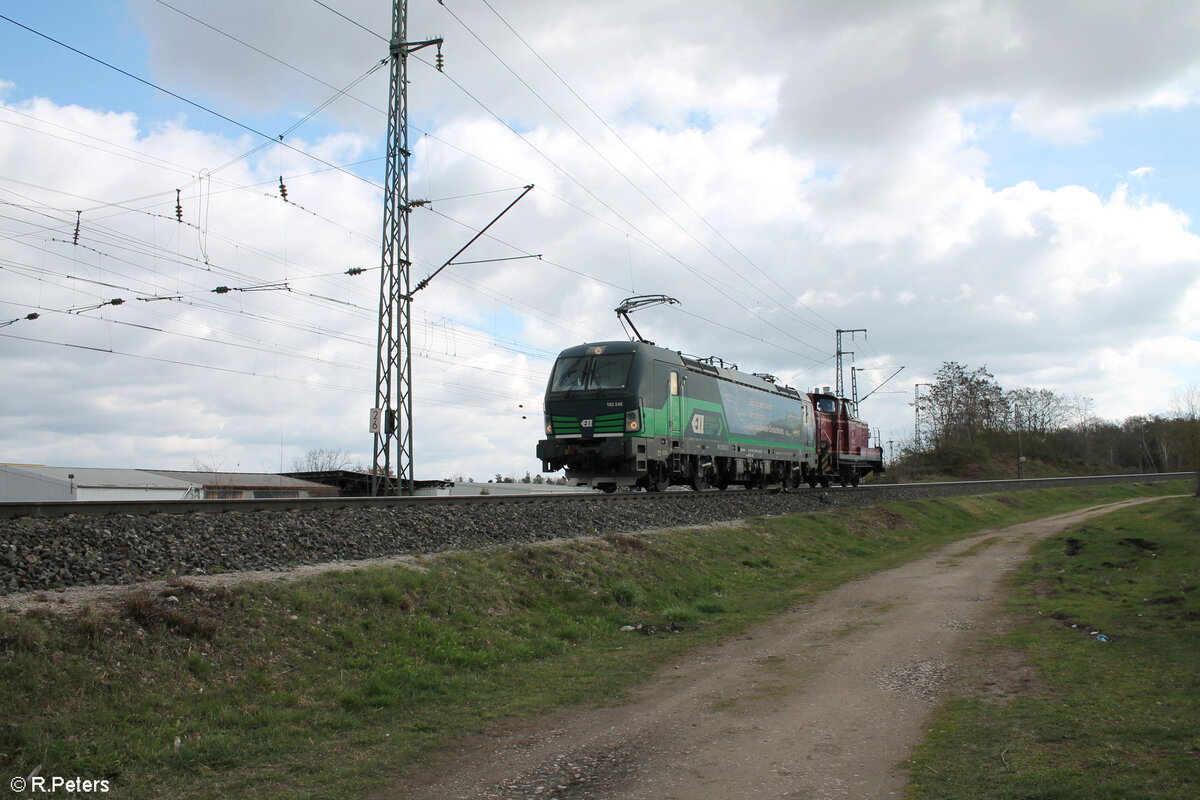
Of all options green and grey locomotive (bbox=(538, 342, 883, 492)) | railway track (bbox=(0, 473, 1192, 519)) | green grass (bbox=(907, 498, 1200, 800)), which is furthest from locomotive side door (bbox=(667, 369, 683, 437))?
green grass (bbox=(907, 498, 1200, 800))

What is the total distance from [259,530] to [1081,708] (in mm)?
9778

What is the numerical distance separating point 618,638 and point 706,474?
636 inches

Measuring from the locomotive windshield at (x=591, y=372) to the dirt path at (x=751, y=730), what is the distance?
1128 centimetres

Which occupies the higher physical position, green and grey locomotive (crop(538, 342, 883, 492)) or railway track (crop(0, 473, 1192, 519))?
green and grey locomotive (crop(538, 342, 883, 492))

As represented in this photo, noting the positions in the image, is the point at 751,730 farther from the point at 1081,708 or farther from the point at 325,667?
the point at 325,667

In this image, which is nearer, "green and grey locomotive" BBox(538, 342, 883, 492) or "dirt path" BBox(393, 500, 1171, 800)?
"dirt path" BBox(393, 500, 1171, 800)

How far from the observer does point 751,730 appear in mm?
6621

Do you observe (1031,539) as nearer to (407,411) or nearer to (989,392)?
(407,411)

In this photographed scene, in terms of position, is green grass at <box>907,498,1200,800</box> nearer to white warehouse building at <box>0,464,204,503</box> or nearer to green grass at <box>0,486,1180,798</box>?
green grass at <box>0,486,1180,798</box>

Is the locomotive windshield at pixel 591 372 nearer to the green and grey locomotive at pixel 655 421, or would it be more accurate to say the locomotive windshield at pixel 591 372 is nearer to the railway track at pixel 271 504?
the green and grey locomotive at pixel 655 421

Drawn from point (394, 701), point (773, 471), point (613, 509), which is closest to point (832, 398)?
point (773, 471)

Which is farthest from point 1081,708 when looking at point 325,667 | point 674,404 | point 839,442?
point 839,442

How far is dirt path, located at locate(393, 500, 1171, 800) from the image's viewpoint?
5.50 metres

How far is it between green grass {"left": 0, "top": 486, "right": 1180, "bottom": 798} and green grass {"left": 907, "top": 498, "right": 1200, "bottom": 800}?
3324 mm
